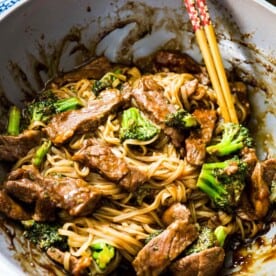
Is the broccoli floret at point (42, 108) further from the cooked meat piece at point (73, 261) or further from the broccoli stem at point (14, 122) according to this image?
the cooked meat piece at point (73, 261)

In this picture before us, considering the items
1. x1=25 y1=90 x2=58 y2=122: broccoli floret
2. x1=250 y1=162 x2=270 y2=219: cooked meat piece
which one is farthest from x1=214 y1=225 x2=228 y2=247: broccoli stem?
x1=25 y1=90 x2=58 y2=122: broccoli floret

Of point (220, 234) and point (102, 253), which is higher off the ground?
point (102, 253)

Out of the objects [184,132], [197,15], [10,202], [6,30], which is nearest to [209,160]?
[184,132]

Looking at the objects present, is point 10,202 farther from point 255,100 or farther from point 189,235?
point 255,100

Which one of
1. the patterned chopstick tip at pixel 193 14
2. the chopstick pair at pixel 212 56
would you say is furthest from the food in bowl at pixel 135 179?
the patterned chopstick tip at pixel 193 14

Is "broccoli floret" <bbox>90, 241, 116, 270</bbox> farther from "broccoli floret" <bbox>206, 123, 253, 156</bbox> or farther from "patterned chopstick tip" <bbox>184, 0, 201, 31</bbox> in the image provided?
"patterned chopstick tip" <bbox>184, 0, 201, 31</bbox>

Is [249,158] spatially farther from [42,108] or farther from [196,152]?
[42,108]

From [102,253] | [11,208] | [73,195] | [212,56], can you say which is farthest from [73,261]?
[212,56]
